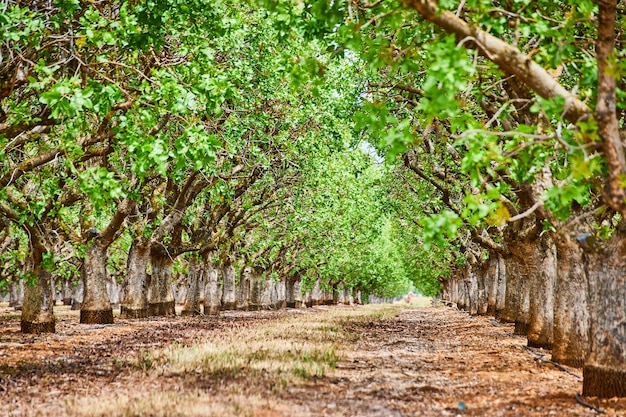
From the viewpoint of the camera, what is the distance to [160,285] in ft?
115

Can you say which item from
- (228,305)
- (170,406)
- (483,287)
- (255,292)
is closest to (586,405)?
(170,406)

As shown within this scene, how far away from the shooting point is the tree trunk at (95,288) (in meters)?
27.1

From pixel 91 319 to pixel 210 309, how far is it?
14.3 m

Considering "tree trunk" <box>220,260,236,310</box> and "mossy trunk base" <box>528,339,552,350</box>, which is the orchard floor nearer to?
"mossy trunk base" <box>528,339,552,350</box>

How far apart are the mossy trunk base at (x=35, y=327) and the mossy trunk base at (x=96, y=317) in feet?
14.6

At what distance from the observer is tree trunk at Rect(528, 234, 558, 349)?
19.3 metres

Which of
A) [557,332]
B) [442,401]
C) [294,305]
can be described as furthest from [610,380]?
[294,305]

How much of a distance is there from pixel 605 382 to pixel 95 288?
71.8 ft

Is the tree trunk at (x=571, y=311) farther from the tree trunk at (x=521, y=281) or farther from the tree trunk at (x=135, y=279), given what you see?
the tree trunk at (x=135, y=279)

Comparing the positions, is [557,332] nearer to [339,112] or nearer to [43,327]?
[339,112]

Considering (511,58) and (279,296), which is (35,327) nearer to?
(511,58)

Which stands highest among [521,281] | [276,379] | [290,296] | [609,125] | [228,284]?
[609,125]

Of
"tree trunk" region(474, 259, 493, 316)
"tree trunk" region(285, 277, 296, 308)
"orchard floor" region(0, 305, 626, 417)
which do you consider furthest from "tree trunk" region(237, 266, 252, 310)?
"orchard floor" region(0, 305, 626, 417)

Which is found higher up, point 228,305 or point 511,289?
point 511,289
